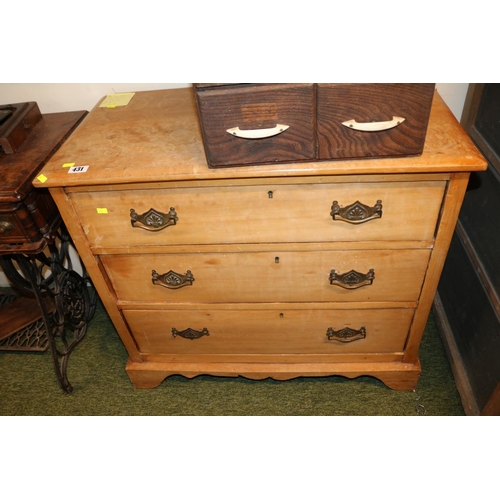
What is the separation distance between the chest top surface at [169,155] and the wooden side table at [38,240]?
0.17 meters

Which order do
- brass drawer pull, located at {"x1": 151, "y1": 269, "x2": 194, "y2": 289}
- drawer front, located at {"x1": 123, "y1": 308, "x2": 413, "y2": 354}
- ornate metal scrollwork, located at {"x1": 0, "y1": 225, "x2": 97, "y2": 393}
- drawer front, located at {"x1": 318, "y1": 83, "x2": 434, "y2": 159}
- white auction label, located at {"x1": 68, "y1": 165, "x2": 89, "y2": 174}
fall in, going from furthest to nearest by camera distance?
ornate metal scrollwork, located at {"x1": 0, "y1": 225, "x2": 97, "y2": 393} < drawer front, located at {"x1": 123, "y1": 308, "x2": 413, "y2": 354} < brass drawer pull, located at {"x1": 151, "y1": 269, "x2": 194, "y2": 289} < white auction label, located at {"x1": 68, "y1": 165, "x2": 89, "y2": 174} < drawer front, located at {"x1": 318, "y1": 83, "x2": 434, "y2": 159}

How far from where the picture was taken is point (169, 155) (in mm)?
1263

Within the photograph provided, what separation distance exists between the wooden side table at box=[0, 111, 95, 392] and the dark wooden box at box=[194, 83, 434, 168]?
68 cm

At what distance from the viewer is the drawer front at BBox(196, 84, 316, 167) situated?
105 cm

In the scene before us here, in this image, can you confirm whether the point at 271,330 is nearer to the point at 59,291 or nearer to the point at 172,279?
the point at 172,279

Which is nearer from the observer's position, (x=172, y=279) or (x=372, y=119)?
(x=372, y=119)

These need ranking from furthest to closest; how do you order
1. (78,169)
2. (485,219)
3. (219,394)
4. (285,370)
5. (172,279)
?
1. (219,394)
2. (285,370)
3. (485,219)
4. (172,279)
5. (78,169)

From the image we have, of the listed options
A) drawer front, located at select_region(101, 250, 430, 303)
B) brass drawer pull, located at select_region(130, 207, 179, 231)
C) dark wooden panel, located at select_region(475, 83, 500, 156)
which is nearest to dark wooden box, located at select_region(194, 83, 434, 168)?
brass drawer pull, located at select_region(130, 207, 179, 231)

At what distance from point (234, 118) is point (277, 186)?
236 millimetres

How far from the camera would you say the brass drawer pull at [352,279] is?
1414 millimetres

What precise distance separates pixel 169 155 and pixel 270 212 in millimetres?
342

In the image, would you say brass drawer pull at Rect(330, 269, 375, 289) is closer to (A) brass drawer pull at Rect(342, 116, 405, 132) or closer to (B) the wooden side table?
(A) brass drawer pull at Rect(342, 116, 405, 132)

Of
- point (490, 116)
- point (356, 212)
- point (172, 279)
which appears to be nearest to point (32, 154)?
point (172, 279)

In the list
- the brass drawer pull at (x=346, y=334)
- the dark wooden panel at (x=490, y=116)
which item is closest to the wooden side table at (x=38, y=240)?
the brass drawer pull at (x=346, y=334)
